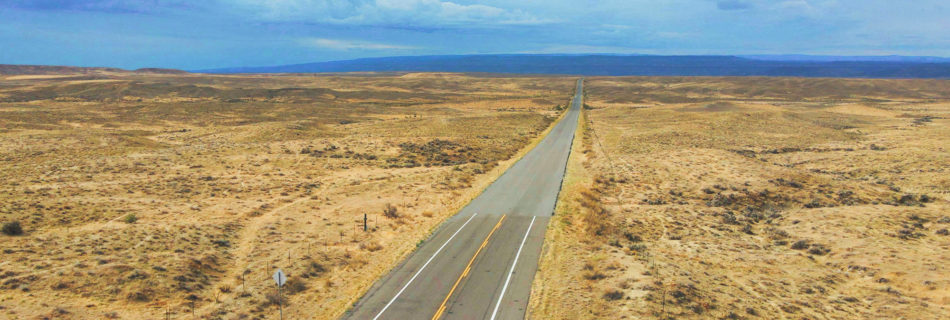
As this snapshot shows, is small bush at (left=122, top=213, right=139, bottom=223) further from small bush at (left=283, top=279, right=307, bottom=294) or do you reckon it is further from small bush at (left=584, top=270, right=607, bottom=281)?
small bush at (left=584, top=270, right=607, bottom=281)

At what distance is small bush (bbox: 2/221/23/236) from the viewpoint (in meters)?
21.5

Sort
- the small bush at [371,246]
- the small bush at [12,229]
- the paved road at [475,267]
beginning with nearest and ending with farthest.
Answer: the paved road at [475,267], the small bush at [12,229], the small bush at [371,246]

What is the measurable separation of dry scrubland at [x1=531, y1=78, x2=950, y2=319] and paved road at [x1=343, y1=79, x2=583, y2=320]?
41.2 inches

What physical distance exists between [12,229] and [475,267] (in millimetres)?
20169

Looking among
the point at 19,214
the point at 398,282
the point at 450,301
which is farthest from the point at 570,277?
the point at 19,214

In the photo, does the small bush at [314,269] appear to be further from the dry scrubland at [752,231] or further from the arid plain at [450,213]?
the dry scrubland at [752,231]

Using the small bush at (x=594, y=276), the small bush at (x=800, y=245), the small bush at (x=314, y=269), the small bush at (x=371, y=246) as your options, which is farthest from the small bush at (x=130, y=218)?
the small bush at (x=800, y=245)

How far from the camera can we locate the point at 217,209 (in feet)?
95.5

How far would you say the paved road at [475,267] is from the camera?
684 inches

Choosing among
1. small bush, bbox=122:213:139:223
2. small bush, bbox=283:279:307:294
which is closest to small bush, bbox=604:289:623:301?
small bush, bbox=283:279:307:294

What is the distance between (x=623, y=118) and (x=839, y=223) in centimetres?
6139

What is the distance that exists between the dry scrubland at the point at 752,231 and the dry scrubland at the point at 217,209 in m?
8.46

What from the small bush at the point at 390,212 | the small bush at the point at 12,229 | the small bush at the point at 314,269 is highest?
the small bush at the point at 12,229

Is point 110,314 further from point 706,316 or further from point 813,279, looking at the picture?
point 813,279
